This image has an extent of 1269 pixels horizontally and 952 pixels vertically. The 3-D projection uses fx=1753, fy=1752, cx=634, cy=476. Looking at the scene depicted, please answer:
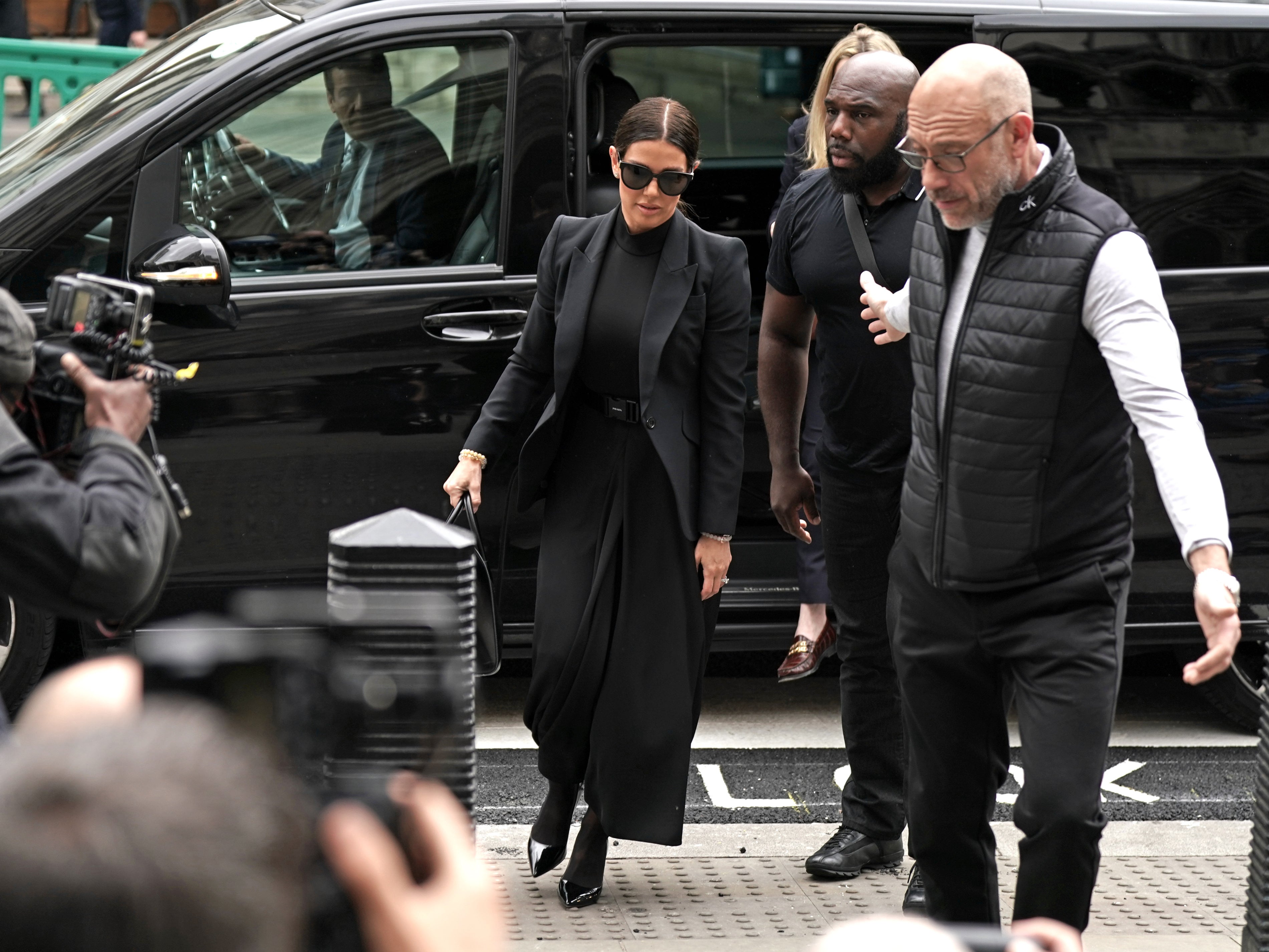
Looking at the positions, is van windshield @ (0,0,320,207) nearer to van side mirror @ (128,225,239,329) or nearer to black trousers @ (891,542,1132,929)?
van side mirror @ (128,225,239,329)

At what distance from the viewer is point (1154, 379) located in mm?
3029

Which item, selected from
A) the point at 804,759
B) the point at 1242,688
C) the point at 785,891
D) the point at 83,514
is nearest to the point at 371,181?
the point at 804,759

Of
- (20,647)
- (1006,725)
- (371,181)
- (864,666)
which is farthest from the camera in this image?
(371,181)

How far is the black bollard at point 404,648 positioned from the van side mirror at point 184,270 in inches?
84.0

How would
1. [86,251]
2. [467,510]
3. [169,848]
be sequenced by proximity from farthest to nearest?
[86,251] < [467,510] < [169,848]

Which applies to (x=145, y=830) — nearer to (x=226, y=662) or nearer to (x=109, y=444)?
(x=226, y=662)

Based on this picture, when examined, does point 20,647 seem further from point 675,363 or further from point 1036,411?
point 1036,411

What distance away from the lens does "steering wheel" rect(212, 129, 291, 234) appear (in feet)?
16.3

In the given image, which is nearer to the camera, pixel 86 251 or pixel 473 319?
→ pixel 86 251

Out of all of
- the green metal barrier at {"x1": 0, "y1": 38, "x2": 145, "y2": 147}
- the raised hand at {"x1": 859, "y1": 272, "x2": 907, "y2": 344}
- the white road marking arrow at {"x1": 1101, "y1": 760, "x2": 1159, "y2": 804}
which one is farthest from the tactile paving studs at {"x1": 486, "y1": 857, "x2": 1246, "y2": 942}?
the green metal barrier at {"x1": 0, "y1": 38, "x2": 145, "y2": 147}

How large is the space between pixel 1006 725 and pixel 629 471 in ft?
3.72

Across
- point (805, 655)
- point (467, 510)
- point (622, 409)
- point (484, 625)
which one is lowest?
point (805, 655)

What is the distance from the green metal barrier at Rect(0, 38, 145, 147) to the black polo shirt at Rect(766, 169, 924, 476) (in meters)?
4.95

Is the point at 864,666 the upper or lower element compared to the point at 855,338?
lower
